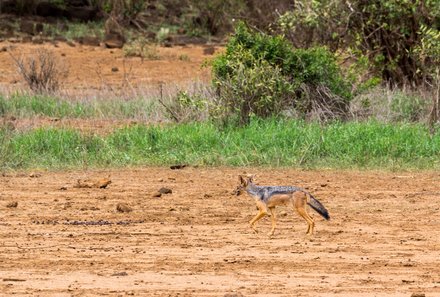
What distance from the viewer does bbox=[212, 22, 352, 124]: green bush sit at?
1481 cm

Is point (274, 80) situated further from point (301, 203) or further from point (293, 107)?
point (301, 203)

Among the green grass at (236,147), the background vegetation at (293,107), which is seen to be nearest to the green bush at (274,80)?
the background vegetation at (293,107)

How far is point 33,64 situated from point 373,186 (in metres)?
9.44

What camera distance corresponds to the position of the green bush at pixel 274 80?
1481cm

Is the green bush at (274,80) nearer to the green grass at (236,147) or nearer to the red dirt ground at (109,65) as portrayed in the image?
the green grass at (236,147)

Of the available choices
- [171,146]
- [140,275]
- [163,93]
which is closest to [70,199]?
[171,146]

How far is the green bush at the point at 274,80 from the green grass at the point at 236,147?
2.20 ft

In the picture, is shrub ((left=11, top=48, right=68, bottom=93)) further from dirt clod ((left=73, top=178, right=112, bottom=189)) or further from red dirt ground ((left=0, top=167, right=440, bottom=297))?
dirt clod ((left=73, top=178, right=112, bottom=189))

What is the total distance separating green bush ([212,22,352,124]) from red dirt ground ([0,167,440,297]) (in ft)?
6.67

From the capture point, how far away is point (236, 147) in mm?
13414

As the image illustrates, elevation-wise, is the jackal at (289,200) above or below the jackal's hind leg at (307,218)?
above

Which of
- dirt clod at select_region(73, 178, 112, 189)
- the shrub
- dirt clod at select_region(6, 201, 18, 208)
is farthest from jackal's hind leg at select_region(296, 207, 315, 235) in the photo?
the shrub

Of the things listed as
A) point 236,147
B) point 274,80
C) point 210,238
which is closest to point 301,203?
point 210,238

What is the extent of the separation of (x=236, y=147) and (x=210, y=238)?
4.32 m
